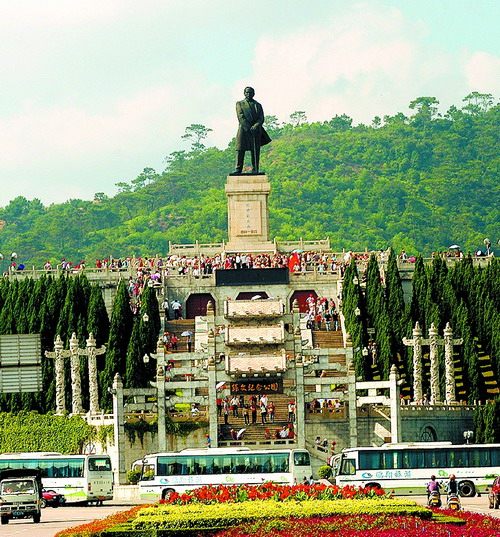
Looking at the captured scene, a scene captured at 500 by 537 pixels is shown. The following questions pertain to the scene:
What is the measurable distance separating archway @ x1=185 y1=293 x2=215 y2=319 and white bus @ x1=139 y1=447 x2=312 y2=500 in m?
29.2

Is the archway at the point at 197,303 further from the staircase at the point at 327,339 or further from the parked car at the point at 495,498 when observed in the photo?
the parked car at the point at 495,498

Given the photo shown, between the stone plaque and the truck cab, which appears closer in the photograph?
the truck cab

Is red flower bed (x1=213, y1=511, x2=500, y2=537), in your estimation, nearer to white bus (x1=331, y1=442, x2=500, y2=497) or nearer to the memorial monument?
white bus (x1=331, y1=442, x2=500, y2=497)

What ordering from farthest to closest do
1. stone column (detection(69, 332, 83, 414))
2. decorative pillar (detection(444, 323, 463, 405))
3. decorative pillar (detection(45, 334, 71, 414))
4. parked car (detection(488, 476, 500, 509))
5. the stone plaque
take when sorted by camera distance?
the stone plaque → decorative pillar (detection(45, 334, 71, 414)) → stone column (detection(69, 332, 83, 414)) → decorative pillar (detection(444, 323, 463, 405)) → parked car (detection(488, 476, 500, 509))

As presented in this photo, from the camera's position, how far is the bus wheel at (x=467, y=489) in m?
60.1

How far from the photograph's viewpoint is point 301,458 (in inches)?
2426

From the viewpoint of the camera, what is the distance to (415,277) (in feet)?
273

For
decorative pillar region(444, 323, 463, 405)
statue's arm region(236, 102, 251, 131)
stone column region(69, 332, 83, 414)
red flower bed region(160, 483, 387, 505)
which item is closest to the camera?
red flower bed region(160, 483, 387, 505)

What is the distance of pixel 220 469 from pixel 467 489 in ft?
30.9

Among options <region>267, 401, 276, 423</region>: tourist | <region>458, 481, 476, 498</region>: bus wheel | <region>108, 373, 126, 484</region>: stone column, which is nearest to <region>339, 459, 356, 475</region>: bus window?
<region>458, 481, 476, 498</region>: bus wheel

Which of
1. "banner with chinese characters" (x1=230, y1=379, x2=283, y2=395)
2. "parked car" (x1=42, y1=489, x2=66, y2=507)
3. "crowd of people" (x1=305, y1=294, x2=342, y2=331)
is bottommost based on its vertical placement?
"parked car" (x1=42, y1=489, x2=66, y2=507)

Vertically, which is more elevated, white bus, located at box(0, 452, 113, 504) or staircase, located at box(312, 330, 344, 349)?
staircase, located at box(312, 330, 344, 349)

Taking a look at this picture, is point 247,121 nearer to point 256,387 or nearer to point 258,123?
point 258,123

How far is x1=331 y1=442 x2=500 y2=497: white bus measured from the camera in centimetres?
6003
